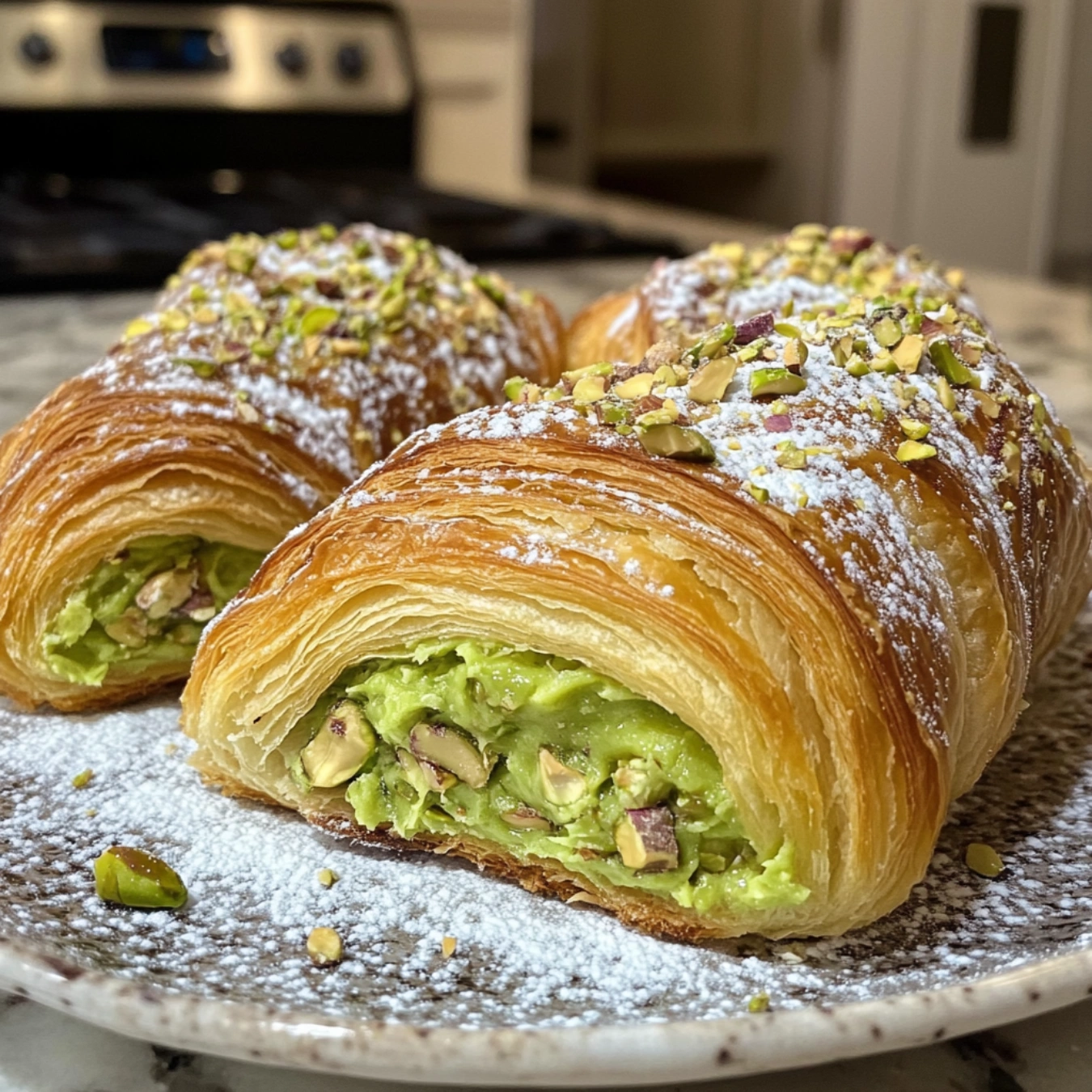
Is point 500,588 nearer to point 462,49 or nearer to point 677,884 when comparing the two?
point 677,884

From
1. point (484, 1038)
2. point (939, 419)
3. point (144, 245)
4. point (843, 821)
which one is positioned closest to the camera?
point (484, 1038)

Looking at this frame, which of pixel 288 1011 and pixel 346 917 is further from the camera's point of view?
pixel 346 917

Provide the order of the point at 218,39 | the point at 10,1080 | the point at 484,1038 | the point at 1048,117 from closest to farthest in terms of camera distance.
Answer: the point at 484,1038, the point at 10,1080, the point at 218,39, the point at 1048,117

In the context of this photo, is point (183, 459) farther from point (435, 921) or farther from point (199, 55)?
→ point (199, 55)

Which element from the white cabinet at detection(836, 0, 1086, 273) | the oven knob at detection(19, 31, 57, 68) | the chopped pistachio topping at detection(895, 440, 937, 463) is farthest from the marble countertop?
the white cabinet at detection(836, 0, 1086, 273)

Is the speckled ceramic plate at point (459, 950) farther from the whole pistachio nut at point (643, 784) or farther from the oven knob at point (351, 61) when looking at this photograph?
the oven knob at point (351, 61)

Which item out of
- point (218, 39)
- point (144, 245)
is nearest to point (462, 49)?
point (218, 39)

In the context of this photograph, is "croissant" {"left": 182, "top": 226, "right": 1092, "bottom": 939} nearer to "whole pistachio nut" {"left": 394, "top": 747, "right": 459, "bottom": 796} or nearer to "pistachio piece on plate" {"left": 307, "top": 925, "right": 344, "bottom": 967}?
"whole pistachio nut" {"left": 394, "top": 747, "right": 459, "bottom": 796}

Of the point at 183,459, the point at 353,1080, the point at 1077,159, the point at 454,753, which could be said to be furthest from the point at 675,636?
the point at 1077,159
